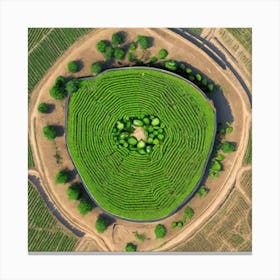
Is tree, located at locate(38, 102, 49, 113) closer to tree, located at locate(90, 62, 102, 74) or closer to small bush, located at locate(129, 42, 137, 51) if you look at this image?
tree, located at locate(90, 62, 102, 74)

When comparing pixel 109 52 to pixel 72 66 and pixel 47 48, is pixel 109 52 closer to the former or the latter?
pixel 72 66

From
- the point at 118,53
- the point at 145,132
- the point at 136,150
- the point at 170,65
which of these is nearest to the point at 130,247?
the point at 136,150

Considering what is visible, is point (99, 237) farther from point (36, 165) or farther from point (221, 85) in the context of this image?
point (221, 85)

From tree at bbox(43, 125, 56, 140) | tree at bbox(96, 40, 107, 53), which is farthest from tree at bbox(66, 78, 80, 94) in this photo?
tree at bbox(43, 125, 56, 140)

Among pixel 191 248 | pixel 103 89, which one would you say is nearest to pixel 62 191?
pixel 103 89

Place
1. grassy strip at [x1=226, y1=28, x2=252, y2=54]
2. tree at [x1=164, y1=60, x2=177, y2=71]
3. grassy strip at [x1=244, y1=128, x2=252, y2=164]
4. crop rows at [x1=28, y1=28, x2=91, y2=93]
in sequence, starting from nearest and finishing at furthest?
tree at [x1=164, y1=60, x2=177, y2=71], crop rows at [x1=28, y1=28, x2=91, y2=93], grassy strip at [x1=226, y1=28, x2=252, y2=54], grassy strip at [x1=244, y1=128, x2=252, y2=164]

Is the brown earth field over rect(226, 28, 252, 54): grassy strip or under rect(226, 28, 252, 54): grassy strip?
under
